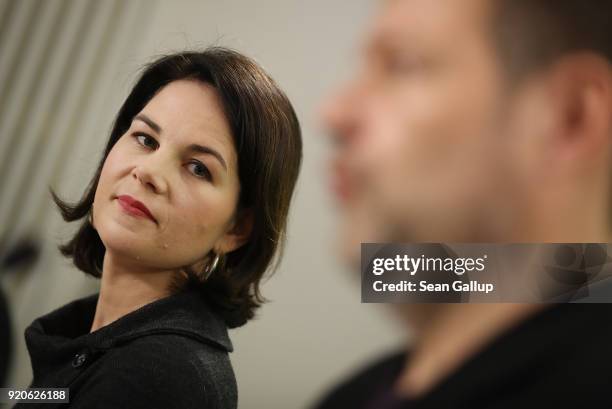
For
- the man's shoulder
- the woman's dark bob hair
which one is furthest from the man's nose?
the woman's dark bob hair

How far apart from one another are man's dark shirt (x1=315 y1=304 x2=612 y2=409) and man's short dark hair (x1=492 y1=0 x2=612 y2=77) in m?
0.22

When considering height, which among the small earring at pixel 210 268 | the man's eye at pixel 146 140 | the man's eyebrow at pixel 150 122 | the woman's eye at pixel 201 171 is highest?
the man's eyebrow at pixel 150 122

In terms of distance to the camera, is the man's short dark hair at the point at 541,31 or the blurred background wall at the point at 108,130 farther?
the blurred background wall at the point at 108,130

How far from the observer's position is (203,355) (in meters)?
0.91

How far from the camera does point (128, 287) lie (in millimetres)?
991

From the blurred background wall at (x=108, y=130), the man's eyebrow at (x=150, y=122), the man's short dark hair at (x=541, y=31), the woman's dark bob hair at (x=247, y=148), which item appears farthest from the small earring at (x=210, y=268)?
the man's short dark hair at (x=541, y=31)

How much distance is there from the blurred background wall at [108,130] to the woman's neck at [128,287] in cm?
18

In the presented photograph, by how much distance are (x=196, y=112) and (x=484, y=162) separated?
0.50 meters

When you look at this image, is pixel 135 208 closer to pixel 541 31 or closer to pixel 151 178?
pixel 151 178

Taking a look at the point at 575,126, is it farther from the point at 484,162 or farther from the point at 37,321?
the point at 37,321

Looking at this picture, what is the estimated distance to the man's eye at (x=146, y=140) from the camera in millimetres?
954

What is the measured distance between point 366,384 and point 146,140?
1.65 ft

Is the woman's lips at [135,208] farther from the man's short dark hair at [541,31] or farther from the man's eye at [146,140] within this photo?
the man's short dark hair at [541,31]

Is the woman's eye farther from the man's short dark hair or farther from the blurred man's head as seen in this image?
the man's short dark hair
